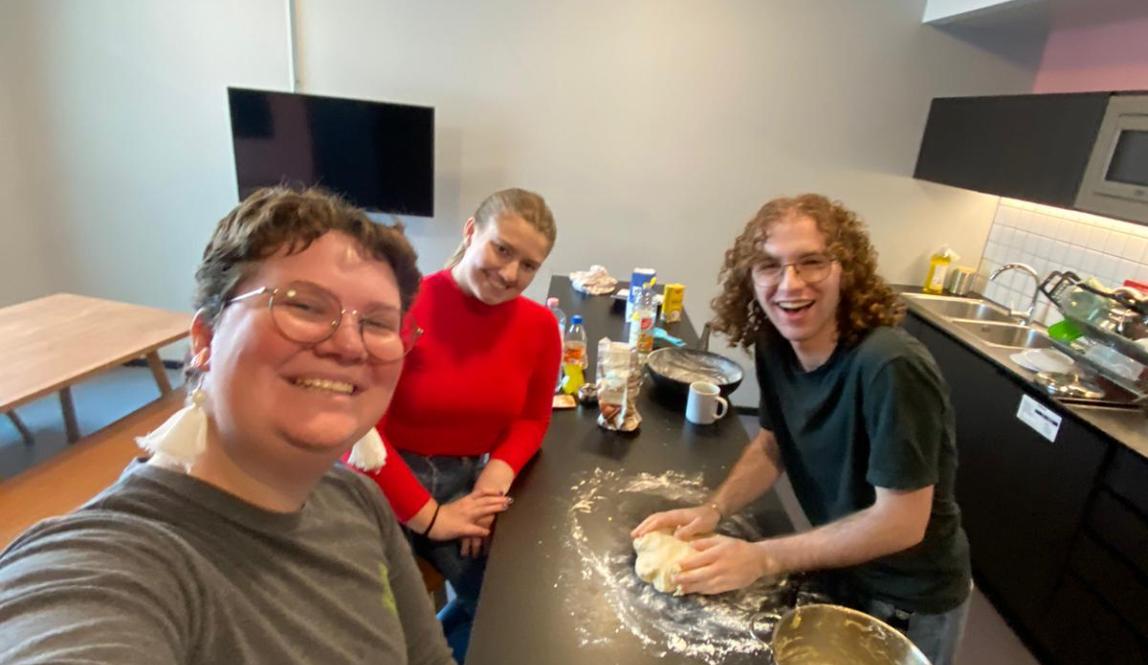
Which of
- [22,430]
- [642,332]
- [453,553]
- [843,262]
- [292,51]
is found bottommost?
[22,430]

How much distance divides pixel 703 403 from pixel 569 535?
0.59m

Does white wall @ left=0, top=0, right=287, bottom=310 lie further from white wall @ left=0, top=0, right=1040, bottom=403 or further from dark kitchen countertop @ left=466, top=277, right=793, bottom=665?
dark kitchen countertop @ left=466, top=277, right=793, bottom=665

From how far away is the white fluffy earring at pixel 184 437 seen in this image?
653mm

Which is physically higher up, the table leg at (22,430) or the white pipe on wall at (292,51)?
the white pipe on wall at (292,51)

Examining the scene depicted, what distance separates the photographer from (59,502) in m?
1.84

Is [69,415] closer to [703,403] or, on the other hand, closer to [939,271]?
[703,403]

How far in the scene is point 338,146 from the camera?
3012mm

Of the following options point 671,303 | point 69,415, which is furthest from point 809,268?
point 69,415

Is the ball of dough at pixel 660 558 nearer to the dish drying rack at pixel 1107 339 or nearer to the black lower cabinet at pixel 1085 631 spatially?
the black lower cabinet at pixel 1085 631

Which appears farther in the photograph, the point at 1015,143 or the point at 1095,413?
the point at 1015,143

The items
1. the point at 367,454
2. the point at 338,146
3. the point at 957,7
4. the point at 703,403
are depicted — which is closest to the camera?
the point at 367,454

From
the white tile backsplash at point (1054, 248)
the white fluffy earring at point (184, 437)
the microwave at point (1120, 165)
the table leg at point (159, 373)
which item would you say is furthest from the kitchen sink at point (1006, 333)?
the table leg at point (159, 373)

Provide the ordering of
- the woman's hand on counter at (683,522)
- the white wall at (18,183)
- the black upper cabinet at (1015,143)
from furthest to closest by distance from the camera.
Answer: the white wall at (18,183) → the black upper cabinet at (1015,143) → the woman's hand on counter at (683,522)

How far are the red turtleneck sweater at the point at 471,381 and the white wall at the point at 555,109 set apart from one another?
1998 millimetres
